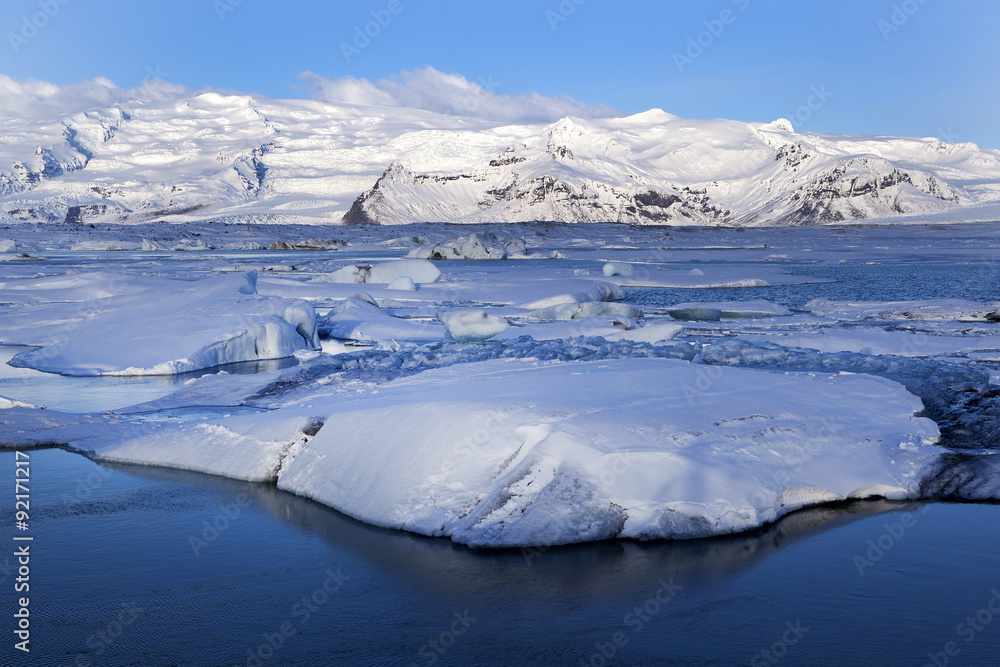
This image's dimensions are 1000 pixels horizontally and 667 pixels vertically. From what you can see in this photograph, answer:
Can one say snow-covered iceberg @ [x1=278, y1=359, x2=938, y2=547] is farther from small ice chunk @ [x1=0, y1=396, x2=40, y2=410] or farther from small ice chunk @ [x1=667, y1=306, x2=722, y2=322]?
small ice chunk @ [x1=667, y1=306, x2=722, y2=322]

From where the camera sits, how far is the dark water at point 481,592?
9.95 ft

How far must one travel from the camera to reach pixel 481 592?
11.5 feet

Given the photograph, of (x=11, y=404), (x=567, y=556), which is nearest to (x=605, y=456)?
(x=567, y=556)

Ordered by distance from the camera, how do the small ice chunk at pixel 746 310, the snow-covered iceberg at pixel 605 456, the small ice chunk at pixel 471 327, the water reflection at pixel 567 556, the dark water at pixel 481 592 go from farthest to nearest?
the small ice chunk at pixel 746 310, the small ice chunk at pixel 471 327, the snow-covered iceberg at pixel 605 456, the water reflection at pixel 567 556, the dark water at pixel 481 592

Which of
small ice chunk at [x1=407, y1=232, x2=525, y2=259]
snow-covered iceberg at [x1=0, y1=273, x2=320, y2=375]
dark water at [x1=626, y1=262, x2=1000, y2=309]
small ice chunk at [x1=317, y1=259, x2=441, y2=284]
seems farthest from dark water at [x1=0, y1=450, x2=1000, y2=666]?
small ice chunk at [x1=407, y1=232, x2=525, y2=259]

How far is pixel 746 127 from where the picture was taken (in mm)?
176500

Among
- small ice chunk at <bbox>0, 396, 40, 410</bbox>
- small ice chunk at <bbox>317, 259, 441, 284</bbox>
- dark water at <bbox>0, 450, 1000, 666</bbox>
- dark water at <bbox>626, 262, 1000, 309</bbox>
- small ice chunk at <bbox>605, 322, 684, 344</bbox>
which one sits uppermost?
small ice chunk at <bbox>317, 259, 441, 284</bbox>

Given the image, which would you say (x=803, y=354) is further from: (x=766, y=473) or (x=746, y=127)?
(x=746, y=127)

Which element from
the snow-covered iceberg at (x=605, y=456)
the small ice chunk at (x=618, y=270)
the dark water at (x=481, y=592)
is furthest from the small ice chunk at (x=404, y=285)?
the dark water at (x=481, y=592)

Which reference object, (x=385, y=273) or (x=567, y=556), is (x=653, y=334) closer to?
(x=567, y=556)

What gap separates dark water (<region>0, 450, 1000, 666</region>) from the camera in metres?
3.03

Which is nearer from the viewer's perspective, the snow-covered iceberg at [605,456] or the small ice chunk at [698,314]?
the snow-covered iceberg at [605,456]

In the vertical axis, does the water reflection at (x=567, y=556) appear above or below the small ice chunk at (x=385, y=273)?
below

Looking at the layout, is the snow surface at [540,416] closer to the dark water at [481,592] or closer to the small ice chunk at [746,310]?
the dark water at [481,592]
